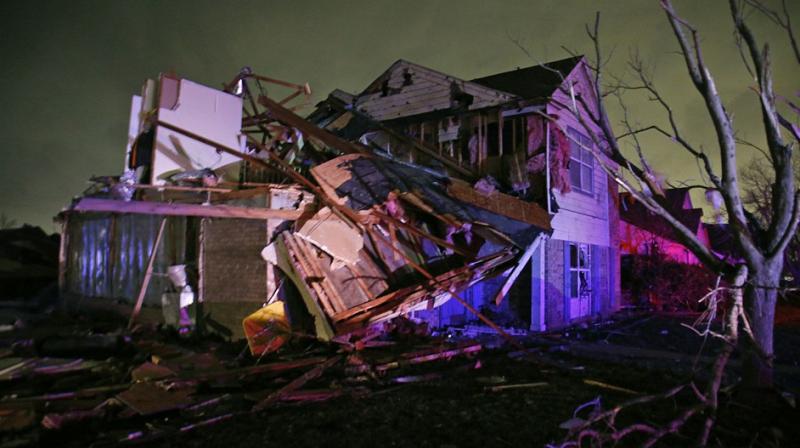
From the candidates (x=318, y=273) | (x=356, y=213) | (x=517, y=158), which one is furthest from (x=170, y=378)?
(x=517, y=158)

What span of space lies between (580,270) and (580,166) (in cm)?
308

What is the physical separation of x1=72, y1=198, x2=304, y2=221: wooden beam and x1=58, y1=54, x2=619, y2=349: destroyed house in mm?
29

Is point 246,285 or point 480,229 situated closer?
point 246,285

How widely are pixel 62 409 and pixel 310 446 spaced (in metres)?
2.87

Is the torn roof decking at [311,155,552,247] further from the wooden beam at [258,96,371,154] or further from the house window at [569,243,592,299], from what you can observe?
the house window at [569,243,592,299]

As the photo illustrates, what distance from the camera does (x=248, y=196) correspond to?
8625mm

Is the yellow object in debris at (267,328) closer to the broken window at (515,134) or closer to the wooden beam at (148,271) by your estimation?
the wooden beam at (148,271)

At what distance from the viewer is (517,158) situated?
11648 mm

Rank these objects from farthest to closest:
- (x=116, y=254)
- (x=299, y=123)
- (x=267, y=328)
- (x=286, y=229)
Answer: (x=116, y=254) → (x=299, y=123) → (x=286, y=229) → (x=267, y=328)

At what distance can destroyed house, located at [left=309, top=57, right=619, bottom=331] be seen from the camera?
11383mm

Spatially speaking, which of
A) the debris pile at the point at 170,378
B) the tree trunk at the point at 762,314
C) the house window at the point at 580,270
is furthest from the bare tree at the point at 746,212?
the house window at the point at 580,270

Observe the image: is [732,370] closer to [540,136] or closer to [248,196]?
[540,136]

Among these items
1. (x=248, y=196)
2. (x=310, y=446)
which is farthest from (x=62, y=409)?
(x=248, y=196)

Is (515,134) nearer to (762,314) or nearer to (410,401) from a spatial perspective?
(762,314)
